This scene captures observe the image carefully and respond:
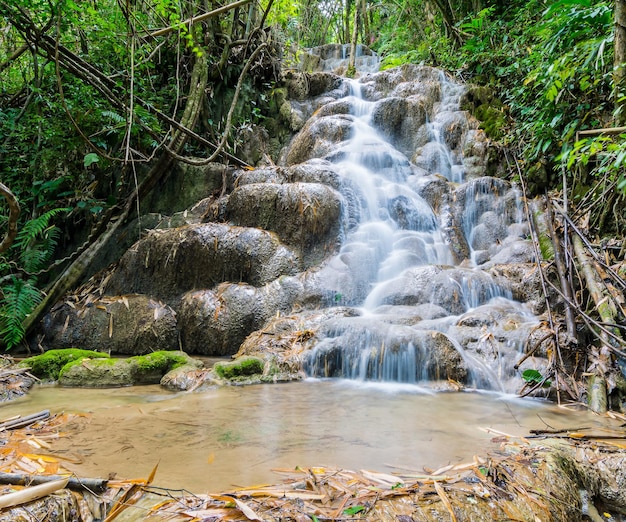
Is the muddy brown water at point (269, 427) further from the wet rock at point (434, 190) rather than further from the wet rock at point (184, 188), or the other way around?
the wet rock at point (184, 188)

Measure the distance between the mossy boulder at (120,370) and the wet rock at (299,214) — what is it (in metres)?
2.87

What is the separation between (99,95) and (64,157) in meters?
1.54

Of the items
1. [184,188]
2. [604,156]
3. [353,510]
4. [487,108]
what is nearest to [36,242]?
[184,188]

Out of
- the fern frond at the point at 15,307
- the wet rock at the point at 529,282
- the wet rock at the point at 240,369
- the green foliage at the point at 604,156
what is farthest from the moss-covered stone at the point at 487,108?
the fern frond at the point at 15,307

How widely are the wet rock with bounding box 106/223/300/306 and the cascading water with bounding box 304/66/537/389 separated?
3.15 ft

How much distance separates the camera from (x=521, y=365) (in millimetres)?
4035

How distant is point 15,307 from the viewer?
580 cm

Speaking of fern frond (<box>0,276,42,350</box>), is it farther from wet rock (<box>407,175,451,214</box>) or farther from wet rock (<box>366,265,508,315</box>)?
wet rock (<box>407,175,451,214</box>)

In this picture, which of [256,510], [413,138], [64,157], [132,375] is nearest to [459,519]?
[256,510]

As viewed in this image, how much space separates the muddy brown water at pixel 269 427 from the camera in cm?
203

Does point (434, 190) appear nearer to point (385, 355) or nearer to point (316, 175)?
point (316, 175)

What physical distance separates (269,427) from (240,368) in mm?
1667

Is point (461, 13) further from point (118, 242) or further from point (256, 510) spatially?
point (256, 510)

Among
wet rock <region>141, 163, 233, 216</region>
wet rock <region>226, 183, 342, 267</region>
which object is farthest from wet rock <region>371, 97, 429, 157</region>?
wet rock <region>141, 163, 233, 216</region>
